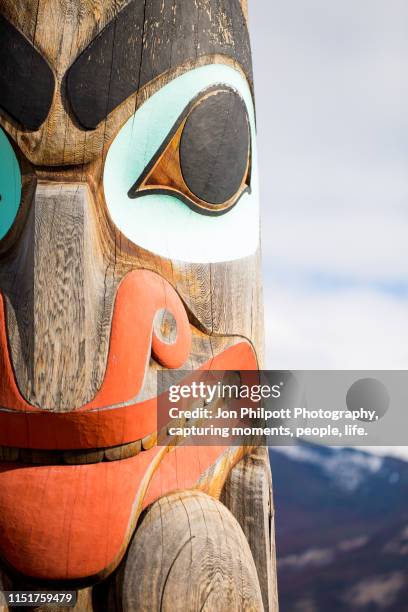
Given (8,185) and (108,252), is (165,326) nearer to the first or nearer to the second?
(108,252)

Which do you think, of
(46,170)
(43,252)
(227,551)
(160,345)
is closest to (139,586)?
(227,551)

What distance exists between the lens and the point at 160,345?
199cm

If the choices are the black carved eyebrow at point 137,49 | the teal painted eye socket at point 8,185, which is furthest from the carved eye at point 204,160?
the teal painted eye socket at point 8,185

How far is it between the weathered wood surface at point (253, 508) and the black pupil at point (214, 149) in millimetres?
903

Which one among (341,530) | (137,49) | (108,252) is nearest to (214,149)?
(137,49)

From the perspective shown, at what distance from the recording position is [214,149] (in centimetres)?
223

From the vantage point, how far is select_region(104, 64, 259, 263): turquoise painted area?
6.93 ft

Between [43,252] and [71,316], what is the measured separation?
0.21m

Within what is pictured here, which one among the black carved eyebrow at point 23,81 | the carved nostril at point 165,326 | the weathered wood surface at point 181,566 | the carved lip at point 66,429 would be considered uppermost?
the black carved eyebrow at point 23,81

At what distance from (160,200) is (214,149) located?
0.81 feet

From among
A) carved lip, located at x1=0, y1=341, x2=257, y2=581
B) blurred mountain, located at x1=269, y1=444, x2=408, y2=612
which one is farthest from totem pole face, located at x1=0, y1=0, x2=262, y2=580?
blurred mountain, located at x1=269, y1=444, x2=408, y2=612

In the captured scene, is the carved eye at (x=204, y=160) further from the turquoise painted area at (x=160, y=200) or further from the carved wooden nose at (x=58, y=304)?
the carved wooden nose at (x=58, y=304)

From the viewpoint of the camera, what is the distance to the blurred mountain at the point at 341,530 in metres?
4.89

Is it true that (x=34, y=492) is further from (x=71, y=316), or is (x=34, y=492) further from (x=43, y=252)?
(x=43, y=252)
